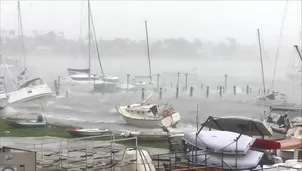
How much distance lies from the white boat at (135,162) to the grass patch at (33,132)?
15.9m

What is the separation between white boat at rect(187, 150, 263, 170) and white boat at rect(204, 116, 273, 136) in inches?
121

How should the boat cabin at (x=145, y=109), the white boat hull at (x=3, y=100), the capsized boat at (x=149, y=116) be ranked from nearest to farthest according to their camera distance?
1. the capsized boat at (x=149, y=116)
2. the boat cabin at (x=145, y=109)
3. the white boat hull at (x=3, y=100)

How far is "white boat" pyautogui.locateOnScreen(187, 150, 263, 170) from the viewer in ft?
36.9

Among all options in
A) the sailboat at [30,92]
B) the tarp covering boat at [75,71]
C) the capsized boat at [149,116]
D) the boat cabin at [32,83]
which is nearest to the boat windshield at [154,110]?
the capsized boat at [149,116]

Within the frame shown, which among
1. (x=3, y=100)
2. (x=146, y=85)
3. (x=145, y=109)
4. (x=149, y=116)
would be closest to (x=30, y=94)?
(x=3, y=100)

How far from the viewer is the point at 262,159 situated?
1219 centimetres

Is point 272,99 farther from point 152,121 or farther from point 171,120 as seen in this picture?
point 152,121

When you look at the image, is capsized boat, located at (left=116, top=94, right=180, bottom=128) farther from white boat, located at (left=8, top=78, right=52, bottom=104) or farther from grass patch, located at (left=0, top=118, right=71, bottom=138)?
white boat, located at (left=8, top=78, right=52, bottom=104)

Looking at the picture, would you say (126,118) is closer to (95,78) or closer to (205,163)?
(205,163)

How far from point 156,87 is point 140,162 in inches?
2803

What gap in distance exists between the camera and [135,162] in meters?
10.7

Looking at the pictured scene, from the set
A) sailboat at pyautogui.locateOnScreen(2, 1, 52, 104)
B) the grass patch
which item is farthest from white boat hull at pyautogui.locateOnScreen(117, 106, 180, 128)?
sailboat at pyautogui.locateOnScreen(2, 1, 52, 104)

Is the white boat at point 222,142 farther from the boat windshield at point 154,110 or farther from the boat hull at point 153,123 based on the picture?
the boat windshield at point 154,110

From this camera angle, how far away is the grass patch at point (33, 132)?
87.5 ft
